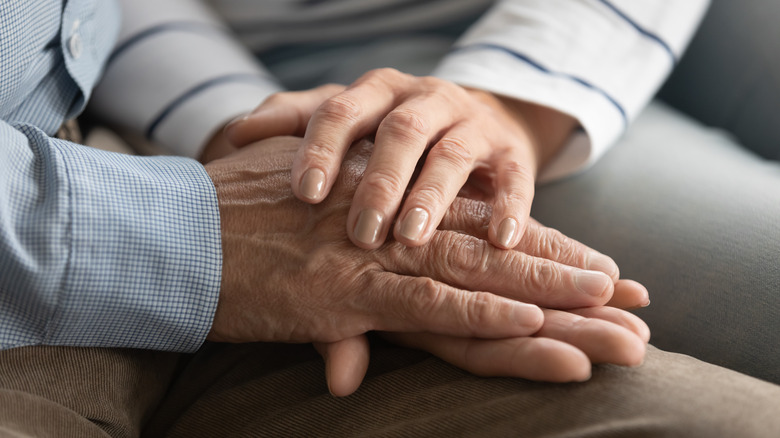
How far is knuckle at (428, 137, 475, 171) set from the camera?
1.93 feet

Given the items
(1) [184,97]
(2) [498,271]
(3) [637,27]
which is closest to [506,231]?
(2) [498,271]

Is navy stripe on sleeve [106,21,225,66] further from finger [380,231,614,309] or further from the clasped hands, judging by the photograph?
finger [380,231,614,309]

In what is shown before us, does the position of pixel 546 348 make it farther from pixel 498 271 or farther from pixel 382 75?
pixel 382 75

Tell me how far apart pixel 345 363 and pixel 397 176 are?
0.17m

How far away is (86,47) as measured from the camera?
0.71 metres

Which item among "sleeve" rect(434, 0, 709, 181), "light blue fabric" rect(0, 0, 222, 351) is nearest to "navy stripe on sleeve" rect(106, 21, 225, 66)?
"light blue fabric" rect(0, 0, 222, 351)

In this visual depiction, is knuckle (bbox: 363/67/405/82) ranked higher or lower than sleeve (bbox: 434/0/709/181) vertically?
lower

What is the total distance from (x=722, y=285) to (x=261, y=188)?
0.45 metres

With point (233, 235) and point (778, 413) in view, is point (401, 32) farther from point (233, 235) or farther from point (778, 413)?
point (778, 413)

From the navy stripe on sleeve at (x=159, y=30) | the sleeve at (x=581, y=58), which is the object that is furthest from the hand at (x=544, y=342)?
the navy stripe on sleeve at (x=159, y=30)

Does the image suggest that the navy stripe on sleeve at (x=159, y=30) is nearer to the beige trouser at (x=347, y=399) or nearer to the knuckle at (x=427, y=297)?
the beige trouser at (x=347, y=399)

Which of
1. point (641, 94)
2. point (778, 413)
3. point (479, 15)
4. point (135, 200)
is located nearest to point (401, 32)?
point (479, 15)

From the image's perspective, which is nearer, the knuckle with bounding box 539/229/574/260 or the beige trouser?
the beige trouser

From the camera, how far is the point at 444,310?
506 mm
